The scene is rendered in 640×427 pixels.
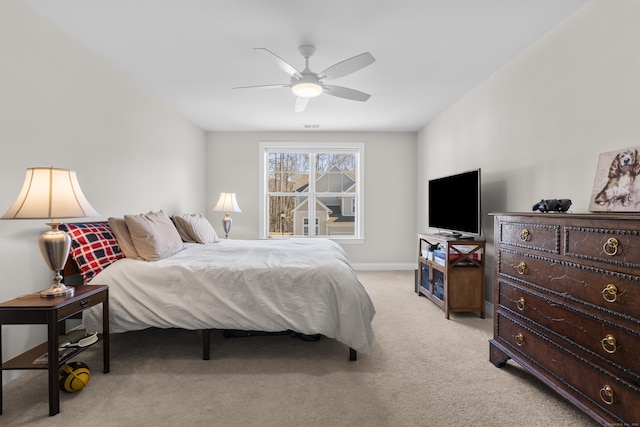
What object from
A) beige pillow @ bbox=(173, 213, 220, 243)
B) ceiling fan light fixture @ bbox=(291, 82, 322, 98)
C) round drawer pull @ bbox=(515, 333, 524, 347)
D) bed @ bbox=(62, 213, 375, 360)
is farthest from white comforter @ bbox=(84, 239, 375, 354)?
ceiling fan light fixture @ bbox=(291, 82, 322, 98)

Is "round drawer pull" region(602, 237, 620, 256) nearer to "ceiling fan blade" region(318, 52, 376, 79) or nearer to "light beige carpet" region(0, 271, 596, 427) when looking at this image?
"light beige carpet" region(0, 271, 596, 427)

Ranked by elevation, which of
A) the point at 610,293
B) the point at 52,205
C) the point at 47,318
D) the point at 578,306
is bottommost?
the point at 47,318

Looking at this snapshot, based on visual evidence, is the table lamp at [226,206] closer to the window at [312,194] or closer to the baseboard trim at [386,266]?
the window at [312,194]

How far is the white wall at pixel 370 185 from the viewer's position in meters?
5.61

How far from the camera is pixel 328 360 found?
230 cm

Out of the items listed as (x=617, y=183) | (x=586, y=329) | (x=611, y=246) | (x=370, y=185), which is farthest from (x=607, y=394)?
(x=370, y=185)

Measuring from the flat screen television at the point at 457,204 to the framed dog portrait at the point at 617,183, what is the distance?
1145mm

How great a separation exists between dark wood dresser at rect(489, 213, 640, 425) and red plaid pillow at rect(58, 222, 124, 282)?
9.52 ft

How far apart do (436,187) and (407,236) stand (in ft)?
5.68

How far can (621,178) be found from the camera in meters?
1.83

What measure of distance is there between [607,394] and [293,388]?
1553 millimetres

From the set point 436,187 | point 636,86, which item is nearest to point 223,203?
point 436,187

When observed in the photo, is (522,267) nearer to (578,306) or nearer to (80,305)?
(578,306)

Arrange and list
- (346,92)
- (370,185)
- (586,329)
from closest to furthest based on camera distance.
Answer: (586,329)
(346,92)
(370,185)
